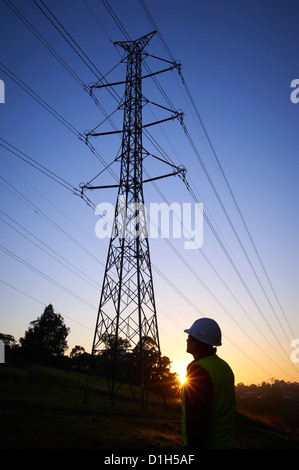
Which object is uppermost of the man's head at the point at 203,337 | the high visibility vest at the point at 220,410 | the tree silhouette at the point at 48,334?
the man's head at the point at 203,337

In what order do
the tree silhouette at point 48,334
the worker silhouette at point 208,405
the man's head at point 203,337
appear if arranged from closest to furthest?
the worker silhouette at point 208,405
the man's head at point 203,337
the tree silhouette at point 48,334

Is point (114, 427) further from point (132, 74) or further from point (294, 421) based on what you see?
point (294, 421)

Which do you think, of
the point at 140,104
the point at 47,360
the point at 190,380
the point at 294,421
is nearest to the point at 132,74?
the point at 140,104

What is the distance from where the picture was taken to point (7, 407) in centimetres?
1591

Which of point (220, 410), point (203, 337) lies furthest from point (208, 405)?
point (203, 337)

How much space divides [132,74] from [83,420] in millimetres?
20638

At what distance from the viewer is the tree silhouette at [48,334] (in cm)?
8981

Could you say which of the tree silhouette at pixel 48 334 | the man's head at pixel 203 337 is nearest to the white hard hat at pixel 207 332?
the man's head at pixel 203 337

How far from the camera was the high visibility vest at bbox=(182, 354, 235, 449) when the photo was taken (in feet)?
11.3

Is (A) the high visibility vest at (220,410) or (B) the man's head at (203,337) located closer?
(A) the high visibility vest at (220,410)

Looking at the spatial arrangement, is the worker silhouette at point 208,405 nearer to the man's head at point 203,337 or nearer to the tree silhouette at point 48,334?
the man's head at point 203,337

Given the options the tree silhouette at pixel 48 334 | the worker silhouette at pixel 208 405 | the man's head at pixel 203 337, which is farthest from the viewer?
the tree silhouette at pixel 48 334

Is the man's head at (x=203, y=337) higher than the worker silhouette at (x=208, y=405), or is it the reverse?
the man's head at (x=203, y=337)

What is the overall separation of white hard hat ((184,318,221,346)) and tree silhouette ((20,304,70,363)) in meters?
89.3
